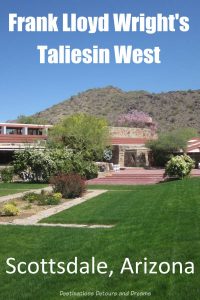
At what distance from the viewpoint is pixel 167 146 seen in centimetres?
5603

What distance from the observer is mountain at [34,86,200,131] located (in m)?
95.6

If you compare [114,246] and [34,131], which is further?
[34,131]

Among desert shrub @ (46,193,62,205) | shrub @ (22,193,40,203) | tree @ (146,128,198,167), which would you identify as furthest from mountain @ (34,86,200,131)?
desert shrub @ (46,193,62,205)

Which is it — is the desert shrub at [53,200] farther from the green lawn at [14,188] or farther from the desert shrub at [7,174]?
the desert shrub at [7,174]

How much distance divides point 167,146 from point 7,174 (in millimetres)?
22916

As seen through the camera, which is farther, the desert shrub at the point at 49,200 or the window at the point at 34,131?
the window at the point at 34,131

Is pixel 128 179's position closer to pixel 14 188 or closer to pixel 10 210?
pixel 14 188

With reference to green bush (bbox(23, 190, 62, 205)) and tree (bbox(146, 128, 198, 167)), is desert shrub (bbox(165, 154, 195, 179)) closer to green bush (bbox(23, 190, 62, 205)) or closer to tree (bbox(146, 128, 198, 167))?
green bush (bbox(23, 190, 62, 205))

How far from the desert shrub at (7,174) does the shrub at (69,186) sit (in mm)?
14308

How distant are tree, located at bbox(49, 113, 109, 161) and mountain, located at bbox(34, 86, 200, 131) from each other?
41.0 meters

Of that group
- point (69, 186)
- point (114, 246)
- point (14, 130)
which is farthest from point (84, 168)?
point (14, 130)

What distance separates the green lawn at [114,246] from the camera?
802 cm

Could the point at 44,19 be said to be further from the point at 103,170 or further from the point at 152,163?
the point at 152,163

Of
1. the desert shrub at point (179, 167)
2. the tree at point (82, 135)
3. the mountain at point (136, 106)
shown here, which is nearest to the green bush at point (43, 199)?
the desert shrub at point (179, 167)
